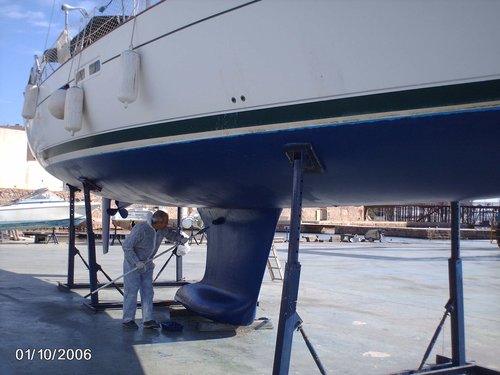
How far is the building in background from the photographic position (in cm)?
4653

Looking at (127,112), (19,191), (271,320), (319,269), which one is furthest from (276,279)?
(19,191)

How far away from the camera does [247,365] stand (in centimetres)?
430

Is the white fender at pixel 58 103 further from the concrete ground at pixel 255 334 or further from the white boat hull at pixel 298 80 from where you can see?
the concrete ground at pixel 255 334

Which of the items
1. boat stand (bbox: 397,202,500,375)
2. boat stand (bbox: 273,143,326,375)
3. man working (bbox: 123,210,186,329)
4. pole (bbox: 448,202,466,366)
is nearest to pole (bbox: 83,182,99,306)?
man working (bbox: 123,210,186,329)

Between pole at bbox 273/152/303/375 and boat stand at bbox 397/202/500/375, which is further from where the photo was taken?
boat stand at bbox 397/202/500/375

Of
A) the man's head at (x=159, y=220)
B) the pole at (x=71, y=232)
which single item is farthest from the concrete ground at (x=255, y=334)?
the man's head at (x=159, y=220)

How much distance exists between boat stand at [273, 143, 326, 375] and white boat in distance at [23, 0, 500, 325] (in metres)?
0.08

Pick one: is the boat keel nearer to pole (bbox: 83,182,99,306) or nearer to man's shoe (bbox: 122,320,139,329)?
man's shoe (bbox: 122,320,139,329)

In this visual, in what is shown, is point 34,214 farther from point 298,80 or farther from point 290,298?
point 298,80

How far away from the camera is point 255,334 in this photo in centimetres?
536

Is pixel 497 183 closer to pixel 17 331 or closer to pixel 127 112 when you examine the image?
pixel 127 112

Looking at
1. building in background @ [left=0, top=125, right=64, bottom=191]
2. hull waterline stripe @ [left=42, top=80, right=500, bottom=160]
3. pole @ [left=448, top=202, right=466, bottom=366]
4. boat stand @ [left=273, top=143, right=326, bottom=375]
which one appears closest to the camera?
hull waterline stripe @ [left=42, top=80, right=500, bottom=160]

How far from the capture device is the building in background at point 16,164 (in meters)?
46.5
